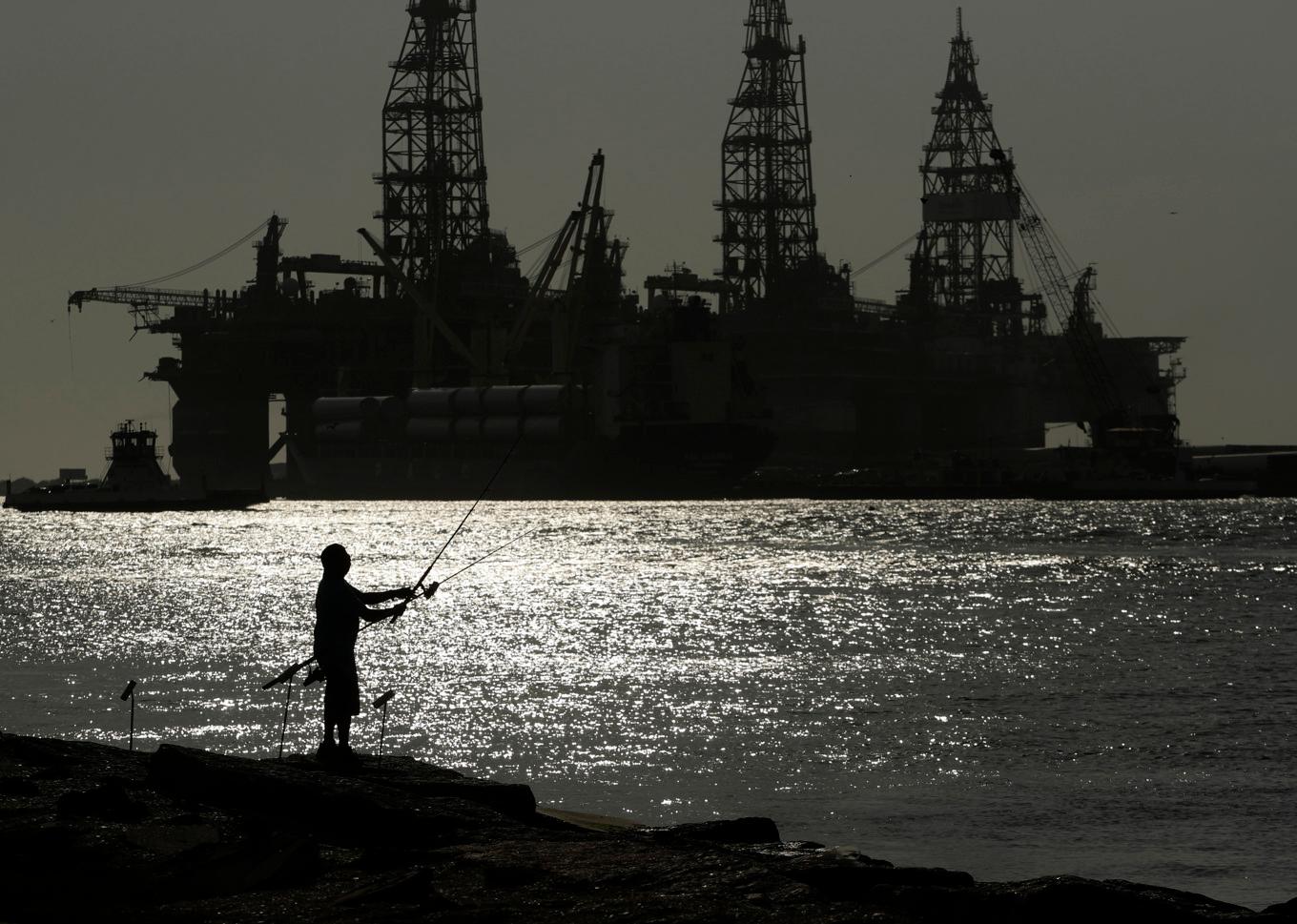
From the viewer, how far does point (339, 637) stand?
15766mm

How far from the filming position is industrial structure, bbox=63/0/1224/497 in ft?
505

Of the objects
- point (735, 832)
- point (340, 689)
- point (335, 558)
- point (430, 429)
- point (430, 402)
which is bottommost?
point (735, 832)

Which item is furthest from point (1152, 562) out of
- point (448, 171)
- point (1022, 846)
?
point (448, 171)

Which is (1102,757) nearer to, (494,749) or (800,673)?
(494,749)

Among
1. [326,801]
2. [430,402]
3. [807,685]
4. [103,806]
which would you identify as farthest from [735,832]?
[430,402]

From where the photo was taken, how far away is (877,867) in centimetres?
1199

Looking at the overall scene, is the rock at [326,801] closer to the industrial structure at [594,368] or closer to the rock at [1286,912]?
the rock at [1286,912]

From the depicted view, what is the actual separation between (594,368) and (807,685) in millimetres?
124717

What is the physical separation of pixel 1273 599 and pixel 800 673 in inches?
975

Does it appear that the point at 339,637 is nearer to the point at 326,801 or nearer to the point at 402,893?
the point at 326,801

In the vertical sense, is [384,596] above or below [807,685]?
above

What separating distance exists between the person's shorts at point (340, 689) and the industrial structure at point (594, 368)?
134 metres

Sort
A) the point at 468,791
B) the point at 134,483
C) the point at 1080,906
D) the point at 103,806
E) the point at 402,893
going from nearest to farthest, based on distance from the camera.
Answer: the point at 1080,906, the point at 402,893, the point at 103,806, the point at 468,791, the point at 134,483

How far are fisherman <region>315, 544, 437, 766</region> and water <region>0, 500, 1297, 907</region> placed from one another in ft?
15.8
